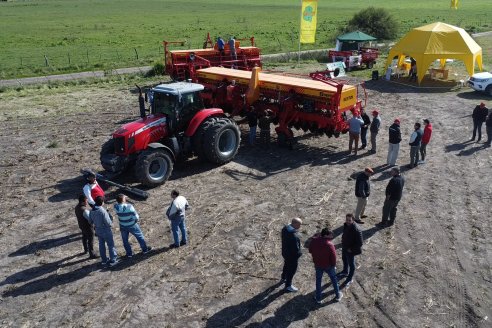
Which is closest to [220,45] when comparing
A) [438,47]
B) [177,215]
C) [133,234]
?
[438,47]

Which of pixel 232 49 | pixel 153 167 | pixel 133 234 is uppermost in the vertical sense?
pixel 232 49

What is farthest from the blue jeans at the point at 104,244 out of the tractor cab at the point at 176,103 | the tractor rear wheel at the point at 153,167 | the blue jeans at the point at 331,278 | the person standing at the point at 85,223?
the tractor cab at the point at 176,103

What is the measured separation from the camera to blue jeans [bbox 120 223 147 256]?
349 inches

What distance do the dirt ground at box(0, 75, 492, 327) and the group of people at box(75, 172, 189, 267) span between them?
235 millimetres

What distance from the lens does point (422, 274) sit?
8641 mm

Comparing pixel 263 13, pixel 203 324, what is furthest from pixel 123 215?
pixel 263 13

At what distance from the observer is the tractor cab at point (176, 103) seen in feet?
41.6

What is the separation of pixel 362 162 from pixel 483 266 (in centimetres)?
570

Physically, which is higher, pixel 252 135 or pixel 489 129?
pixel 489 129

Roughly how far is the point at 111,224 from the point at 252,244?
2837 mm

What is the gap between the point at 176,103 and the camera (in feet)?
41.7

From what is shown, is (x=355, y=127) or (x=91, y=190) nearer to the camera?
(x=91, y=190)

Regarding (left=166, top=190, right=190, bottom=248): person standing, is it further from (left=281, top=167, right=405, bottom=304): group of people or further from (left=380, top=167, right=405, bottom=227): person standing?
(left=380, top=167, right=405, bottom=227): person standing

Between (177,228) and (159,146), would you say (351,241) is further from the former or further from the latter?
(159,146)
